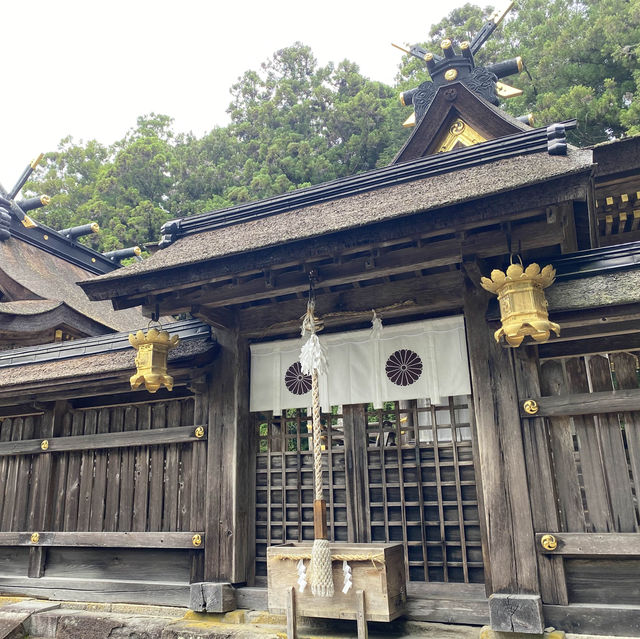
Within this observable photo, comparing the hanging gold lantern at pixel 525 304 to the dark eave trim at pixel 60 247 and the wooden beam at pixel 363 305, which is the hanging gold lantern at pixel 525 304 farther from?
the dark eave trim at pixel 60 247

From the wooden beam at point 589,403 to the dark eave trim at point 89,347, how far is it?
12.2ft

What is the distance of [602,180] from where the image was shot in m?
7.57

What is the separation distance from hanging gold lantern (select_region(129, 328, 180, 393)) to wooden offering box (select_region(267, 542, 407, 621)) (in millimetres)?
2080

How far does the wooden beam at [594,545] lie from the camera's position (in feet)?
14.1

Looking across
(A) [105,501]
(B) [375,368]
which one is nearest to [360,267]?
(B) [375,368]

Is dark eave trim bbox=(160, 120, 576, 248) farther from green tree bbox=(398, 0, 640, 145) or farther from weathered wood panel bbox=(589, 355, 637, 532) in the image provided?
green tree bbox=(398, 0, 640, 145)

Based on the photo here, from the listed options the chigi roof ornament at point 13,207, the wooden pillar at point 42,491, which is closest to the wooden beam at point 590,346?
the wooden pillar at point 42,491

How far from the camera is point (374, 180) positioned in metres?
6.37

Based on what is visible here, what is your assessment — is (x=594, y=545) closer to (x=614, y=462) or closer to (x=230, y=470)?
(x=614, y=462)

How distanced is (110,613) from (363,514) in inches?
122

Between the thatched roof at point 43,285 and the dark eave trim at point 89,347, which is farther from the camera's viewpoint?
the thatched roof at point 43,285

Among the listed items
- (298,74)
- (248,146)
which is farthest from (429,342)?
(298,74)

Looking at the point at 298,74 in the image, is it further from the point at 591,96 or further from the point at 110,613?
the point at 110,613

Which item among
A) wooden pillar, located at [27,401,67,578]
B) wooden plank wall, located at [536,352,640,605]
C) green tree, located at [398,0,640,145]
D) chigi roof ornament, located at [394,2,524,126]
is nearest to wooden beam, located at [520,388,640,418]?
wooden plank wall, located at [536,352,640,605]
